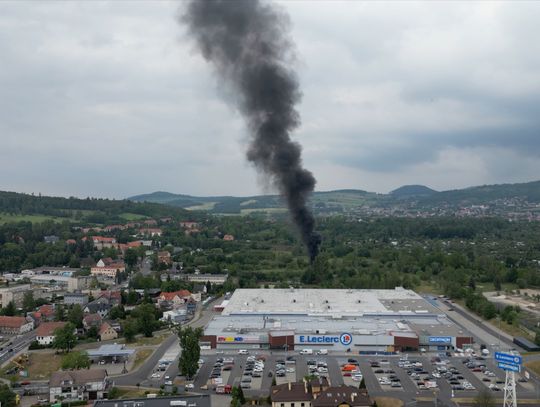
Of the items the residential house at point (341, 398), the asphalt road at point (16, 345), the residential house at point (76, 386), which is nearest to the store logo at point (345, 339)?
the residential house at point (341, 398)

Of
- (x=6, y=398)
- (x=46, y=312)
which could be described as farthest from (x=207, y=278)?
(x=6, y=398)

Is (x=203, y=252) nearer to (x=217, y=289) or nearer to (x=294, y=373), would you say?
(x=217, y=289)

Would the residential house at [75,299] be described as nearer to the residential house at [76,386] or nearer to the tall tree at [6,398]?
the residential house at [76,386]

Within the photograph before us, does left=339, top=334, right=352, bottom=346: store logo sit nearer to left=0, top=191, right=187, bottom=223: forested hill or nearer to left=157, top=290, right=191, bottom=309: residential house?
left=157, top=290, right=191, bottom=309: residential house

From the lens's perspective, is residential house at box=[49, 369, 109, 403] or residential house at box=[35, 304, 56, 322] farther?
residential house at box=[35, 304, 56, 322]

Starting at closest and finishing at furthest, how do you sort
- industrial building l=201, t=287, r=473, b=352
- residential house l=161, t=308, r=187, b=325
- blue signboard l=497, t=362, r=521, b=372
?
blue signboard l=497, t=362, r=521, b=372
industrial building l=201, t=287, r=473, b=352
residential house l=161, t=308, r=187, b=325

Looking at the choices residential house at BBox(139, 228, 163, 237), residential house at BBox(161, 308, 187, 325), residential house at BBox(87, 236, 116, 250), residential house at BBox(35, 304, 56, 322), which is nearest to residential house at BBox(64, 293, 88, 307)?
residential house at BBox(35, 304, 56, 322)

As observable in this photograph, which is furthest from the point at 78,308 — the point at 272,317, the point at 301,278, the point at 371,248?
the point at 371,248

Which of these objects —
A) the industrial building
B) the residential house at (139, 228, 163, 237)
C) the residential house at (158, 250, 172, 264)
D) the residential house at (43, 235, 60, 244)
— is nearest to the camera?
the industrial building
